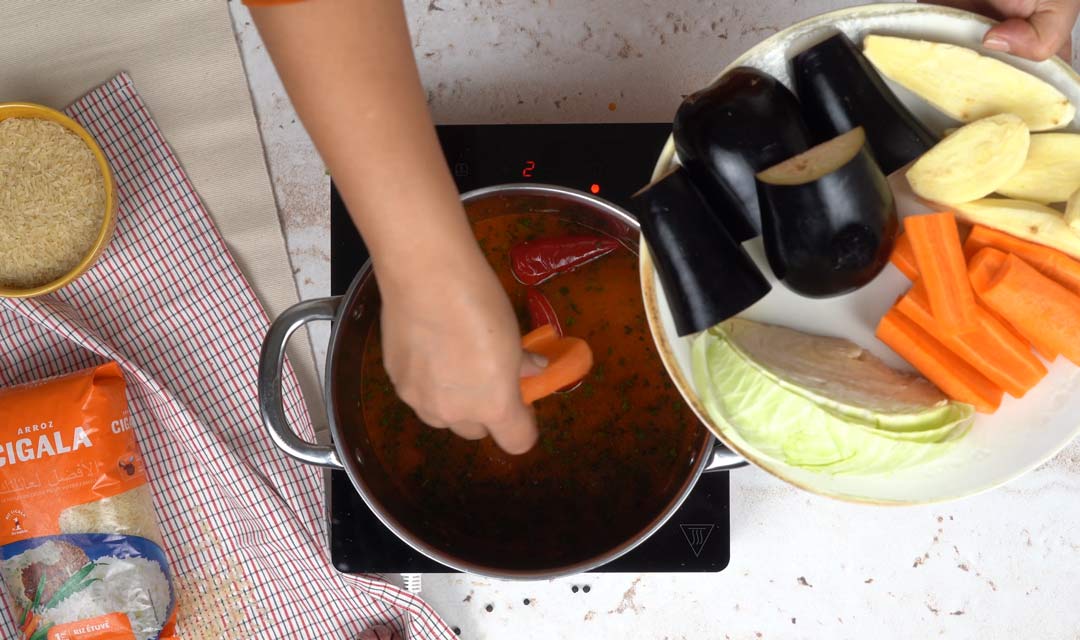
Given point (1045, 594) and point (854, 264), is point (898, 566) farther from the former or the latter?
point (854, 264)

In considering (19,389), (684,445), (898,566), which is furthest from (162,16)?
(898,566)

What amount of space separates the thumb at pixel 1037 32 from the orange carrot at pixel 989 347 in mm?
238

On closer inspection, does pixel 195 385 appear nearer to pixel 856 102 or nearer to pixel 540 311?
pixel 540 311

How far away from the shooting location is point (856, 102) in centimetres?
78

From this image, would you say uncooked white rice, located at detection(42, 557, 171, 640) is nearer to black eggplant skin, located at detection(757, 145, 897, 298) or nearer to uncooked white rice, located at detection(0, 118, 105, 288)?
uncooked white rice, located at detection(0, 118, 105, 288)

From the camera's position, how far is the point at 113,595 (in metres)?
1.13

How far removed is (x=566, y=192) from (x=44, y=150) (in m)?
0.75

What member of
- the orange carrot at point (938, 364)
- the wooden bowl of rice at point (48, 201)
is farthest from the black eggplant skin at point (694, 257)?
the wooden bowl of rice at point (48, 201)

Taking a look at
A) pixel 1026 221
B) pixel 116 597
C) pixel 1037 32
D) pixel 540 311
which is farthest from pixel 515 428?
pixel 116 597

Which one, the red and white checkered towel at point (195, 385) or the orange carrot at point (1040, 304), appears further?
the red and white checkered towel at point (195, 385)

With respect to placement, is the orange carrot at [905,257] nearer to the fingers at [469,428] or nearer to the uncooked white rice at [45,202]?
the fingers at [469,428]

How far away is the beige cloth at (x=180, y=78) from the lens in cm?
118

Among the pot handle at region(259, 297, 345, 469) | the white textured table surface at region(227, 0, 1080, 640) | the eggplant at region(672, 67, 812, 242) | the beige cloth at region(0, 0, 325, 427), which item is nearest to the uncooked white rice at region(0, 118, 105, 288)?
the beige cloth at region(0, 0, 325, 427)

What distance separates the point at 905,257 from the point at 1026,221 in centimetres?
11
